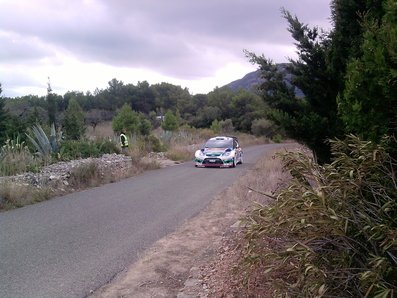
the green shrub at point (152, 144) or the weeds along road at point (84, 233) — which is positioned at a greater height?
the green shrub at point (152, 144)

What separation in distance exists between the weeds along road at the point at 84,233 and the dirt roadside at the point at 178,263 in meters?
0.21

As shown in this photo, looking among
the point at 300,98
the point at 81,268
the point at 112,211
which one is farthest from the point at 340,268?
the point at 112,211

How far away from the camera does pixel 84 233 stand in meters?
7.47

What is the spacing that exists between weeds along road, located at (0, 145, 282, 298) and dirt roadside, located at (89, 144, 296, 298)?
21cm

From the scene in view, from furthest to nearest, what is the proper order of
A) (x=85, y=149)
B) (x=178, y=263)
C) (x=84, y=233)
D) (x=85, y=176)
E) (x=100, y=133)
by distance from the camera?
1. (x=100, y=133)
2. (x=85, y=149)
3. (x=85, y=176)
4. (x=84, y=233)
5. (x=178, y=263)

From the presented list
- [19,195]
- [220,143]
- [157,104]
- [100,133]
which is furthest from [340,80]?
[157,104]

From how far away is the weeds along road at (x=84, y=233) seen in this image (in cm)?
529

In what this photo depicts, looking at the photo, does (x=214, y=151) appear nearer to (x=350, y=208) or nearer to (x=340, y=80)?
(x=340, y=80)

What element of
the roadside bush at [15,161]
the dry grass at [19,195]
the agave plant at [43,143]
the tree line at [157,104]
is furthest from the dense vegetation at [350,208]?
the tree line at [157,104]

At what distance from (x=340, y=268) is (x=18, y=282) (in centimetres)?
391

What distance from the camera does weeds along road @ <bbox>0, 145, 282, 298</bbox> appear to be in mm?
5289

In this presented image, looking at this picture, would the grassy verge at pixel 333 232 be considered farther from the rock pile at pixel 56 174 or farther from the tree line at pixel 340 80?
the rock pile at pixel 56 174

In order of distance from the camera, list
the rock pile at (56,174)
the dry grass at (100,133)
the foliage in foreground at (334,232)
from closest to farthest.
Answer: the foliage in foreground at (334,232) < the rock pile at (56,174) < the dry grass at (100,133)

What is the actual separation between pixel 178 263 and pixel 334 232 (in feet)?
11.1
